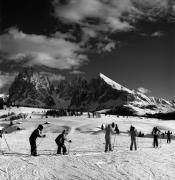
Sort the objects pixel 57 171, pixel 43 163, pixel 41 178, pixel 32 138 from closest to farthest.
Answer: pixel 41 178 → pixel 57 171 → pixel 43 163 → pixel 32 138

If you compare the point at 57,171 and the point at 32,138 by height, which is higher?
the point at 32,138

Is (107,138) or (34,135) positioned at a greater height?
(34,135)

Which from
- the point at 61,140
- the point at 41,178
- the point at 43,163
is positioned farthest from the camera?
the point at 61,140

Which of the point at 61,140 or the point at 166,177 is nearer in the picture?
the point at 166,177

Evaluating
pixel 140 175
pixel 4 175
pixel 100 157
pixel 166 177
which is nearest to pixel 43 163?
pixel 4 175

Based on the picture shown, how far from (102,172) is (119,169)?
4.01 feet

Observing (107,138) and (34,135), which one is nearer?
(34,135)

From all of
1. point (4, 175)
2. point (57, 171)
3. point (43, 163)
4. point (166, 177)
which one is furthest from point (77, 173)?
point (166, 177)

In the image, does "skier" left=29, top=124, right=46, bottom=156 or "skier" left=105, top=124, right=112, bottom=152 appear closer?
"skier" left=29, top=124, right=46, bottom=156

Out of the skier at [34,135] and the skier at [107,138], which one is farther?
the skier at [107,138]

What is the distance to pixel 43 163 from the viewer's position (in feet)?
58.4

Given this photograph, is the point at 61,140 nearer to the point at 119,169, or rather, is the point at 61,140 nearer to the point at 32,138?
the point at 32,138

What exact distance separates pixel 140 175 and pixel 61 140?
6.36 meters

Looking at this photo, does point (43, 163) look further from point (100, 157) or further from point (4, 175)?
point (100, 157)
